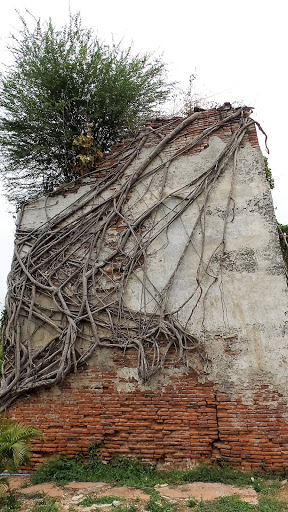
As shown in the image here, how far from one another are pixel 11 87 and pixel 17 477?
6.23m

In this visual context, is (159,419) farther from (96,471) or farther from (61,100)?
(61,100)

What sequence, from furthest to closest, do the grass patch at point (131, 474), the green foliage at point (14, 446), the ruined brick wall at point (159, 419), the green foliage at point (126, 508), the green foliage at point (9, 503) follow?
the ruined brick wall at point (159, 419)
the grass patch at point (131, 474)
the green foliage at point (14, 446)
the green foliage at point (9, 503)
the green foliage at point (126, 508)

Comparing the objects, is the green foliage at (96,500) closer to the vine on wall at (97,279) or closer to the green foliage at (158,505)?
the green foliage at (158,505)

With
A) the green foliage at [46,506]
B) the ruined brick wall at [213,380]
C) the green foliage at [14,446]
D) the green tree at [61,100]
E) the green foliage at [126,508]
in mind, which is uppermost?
the green tree at [61,100]

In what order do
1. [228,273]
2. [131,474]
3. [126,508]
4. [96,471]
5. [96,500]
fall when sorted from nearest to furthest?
[126,508], [96,500], [131,474], [96,471], [228,273]

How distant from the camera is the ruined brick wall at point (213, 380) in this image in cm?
403

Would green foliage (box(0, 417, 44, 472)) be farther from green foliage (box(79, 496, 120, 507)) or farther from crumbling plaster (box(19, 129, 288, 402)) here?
crumbling plaster (box(19, 129, 288, 402))

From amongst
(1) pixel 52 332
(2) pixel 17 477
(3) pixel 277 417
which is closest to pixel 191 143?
(1) pixel 52 332

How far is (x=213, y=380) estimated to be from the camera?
4.24 meters

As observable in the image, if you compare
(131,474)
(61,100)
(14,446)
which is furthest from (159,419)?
(61,100)

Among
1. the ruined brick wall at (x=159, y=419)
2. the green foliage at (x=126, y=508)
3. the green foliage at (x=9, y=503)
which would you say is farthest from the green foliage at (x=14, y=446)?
the green foliage at (x=126, y=508)

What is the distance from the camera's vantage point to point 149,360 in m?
4.50

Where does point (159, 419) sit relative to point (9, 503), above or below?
above

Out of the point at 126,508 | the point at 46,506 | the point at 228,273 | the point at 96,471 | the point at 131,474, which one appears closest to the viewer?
the point at 126,508
